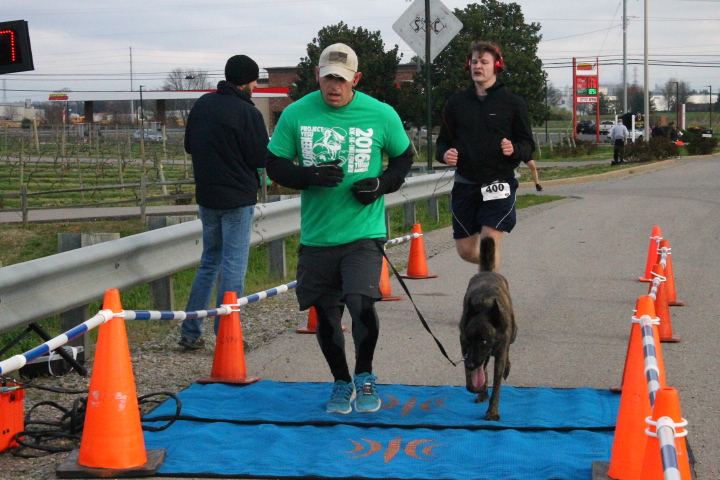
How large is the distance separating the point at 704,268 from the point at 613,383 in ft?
18.2

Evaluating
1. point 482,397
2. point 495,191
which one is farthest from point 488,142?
point 482,397

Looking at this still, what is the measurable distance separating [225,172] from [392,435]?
287 centimetres

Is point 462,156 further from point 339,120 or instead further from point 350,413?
point 350,413

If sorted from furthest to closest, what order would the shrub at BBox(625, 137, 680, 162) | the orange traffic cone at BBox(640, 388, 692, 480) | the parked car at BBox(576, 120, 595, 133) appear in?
the parked car at BBox(576, 120, 595, 133), the shrub at BBox(625, 137, 680, 162), the orange traffic cone at BBox(640, 388, 692, 480)

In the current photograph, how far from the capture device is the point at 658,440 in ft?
11.6

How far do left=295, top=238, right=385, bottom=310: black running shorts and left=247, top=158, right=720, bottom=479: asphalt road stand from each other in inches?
41.8

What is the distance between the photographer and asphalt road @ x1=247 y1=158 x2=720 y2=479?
252 inches

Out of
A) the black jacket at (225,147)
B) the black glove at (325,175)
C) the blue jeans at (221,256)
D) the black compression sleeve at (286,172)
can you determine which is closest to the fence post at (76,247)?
the blue jeans at (221,256)

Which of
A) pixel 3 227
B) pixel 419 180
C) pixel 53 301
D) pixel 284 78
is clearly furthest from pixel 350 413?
pixel 284 78

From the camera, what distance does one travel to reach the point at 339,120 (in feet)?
18.1

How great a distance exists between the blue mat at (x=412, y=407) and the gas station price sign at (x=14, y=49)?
120 inches

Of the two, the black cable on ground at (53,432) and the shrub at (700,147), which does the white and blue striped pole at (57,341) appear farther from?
the shrub at (700,147)

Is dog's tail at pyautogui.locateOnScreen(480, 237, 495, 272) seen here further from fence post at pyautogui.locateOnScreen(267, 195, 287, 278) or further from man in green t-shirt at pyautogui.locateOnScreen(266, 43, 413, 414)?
fence post at pyautogui.locateOnScreen(267, 195, 287, 278)

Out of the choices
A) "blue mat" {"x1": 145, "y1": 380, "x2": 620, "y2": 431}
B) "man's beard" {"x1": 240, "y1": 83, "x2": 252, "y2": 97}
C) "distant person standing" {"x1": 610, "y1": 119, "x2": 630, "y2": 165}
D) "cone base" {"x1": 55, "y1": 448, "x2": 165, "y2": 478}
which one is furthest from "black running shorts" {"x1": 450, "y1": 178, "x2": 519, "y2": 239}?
"distant person standing" {"x1": 610, "y1": 119, "x2": 630, "y2": 165}
